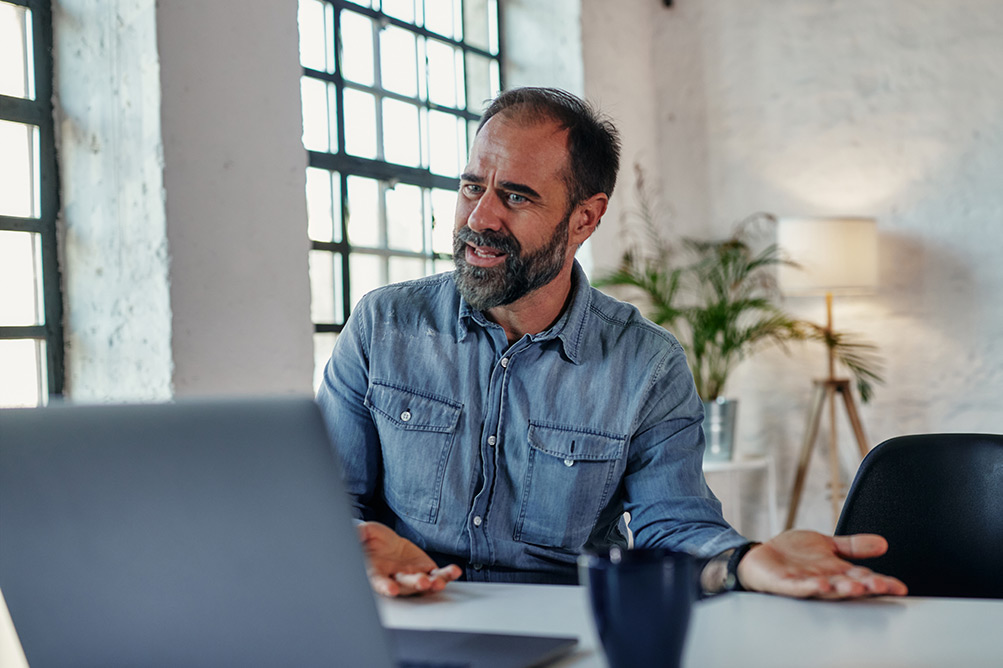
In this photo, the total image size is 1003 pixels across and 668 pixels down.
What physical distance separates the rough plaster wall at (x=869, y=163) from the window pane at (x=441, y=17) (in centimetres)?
133

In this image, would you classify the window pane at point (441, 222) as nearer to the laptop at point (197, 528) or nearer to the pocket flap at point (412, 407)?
the pocket flap at point (412, 407)

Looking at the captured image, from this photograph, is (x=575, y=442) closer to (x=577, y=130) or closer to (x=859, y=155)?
(x=577, y=130)

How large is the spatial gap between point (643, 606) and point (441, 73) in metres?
3.81

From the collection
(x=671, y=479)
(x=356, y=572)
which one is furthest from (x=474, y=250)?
(x=356, y=572)

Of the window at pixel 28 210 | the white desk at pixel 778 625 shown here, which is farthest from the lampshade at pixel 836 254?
the white desk at pixel 778 625

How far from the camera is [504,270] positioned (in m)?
1.80

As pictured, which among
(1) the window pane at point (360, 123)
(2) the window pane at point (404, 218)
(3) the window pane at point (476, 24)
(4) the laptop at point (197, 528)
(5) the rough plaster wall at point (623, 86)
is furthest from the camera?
(5) the rough plaster wall at point (623, 86)

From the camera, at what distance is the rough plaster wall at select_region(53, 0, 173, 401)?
98.0 inches

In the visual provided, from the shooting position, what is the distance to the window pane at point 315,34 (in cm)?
351

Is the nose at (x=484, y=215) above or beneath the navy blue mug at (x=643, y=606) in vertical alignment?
above

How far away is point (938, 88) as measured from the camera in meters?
4.50

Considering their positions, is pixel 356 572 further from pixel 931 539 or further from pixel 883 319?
pixel 883 319

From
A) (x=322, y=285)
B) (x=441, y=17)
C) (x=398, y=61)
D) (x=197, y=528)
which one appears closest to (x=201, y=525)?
(x=197, y=528)

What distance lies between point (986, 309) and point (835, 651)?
4.02 metres
